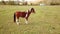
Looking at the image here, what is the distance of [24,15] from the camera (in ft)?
4.66

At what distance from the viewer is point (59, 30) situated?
1259mm

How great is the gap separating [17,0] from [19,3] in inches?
4.7

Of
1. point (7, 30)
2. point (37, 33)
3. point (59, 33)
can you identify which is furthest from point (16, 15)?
point (59, 33)

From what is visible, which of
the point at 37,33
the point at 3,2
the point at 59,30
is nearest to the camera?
the point at 37,33

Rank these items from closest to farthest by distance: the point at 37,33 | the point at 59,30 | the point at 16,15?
the point at 37,33 < the point at 59,30 < the point at 16,15

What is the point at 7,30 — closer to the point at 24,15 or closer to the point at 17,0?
the point at 24,15

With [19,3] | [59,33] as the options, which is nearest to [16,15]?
[59,33]

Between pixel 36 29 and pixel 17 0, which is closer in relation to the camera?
pixel 36 29

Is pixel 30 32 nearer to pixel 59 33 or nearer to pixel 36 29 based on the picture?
pixel 36 29

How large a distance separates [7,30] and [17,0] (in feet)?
9.31

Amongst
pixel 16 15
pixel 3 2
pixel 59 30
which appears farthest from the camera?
pixel 3 2

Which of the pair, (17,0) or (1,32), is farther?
(17,0)

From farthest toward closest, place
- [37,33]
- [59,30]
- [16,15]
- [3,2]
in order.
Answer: [3,2] < [16,15] < [59,30] < [37,33]

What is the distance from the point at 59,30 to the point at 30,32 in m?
0.25
